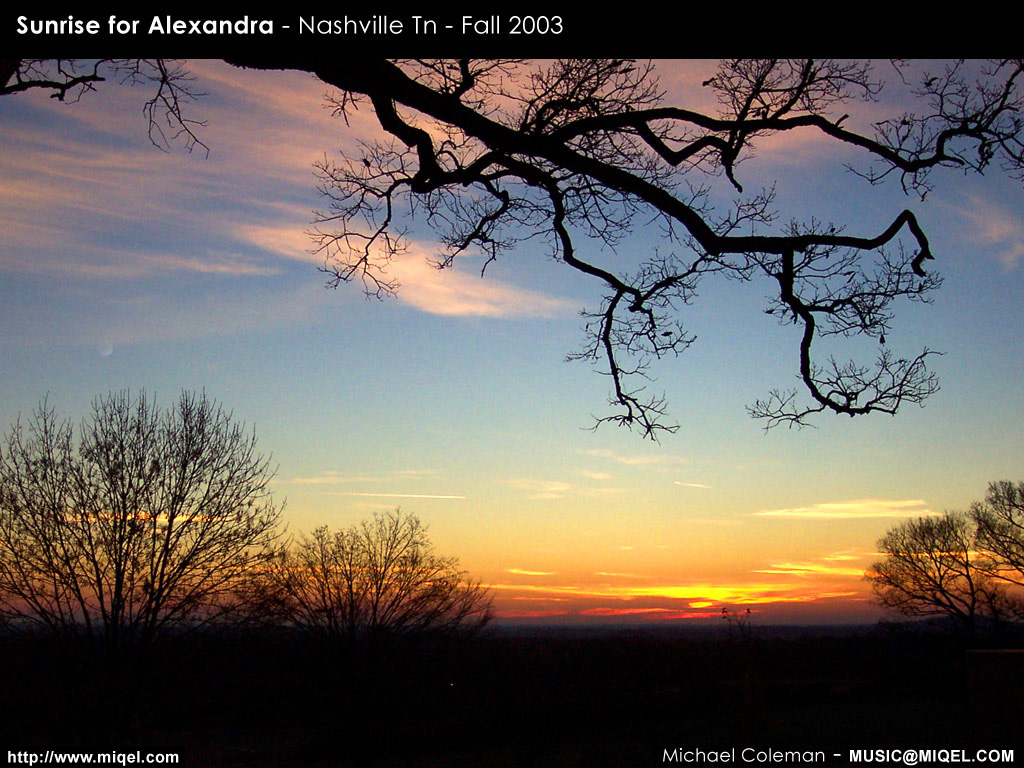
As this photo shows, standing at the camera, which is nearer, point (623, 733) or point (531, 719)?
point (623, 733)

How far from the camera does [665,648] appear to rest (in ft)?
178

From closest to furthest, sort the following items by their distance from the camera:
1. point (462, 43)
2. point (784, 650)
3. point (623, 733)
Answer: point (462, 43)
point (623, 733)
point (784, 650)

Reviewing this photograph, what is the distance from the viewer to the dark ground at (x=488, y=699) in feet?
55.7

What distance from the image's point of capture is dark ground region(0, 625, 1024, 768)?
17.0m

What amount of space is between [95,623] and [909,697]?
131 feet

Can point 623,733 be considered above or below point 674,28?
below

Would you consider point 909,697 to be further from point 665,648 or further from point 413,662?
point 413,662

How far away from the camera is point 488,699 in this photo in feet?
141

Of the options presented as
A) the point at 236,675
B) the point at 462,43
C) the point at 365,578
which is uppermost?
the point at 462,43

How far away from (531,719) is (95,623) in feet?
102

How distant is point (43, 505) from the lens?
15984mm

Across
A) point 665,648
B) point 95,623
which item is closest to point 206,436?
point 95,623

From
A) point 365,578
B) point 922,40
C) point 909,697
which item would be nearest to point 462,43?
point 922,40

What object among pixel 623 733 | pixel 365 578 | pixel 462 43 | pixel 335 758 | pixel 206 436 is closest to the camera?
pixel 462 43
